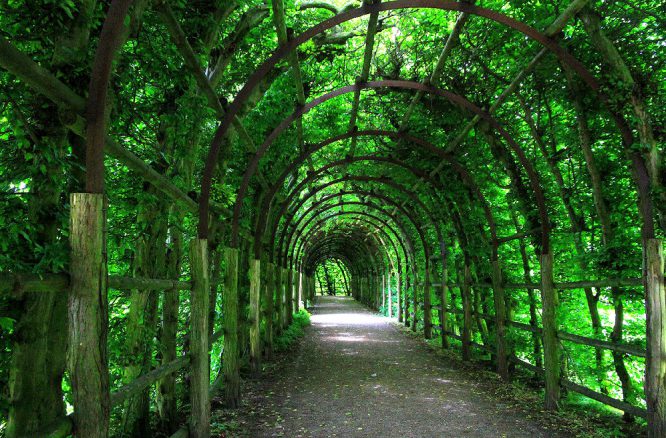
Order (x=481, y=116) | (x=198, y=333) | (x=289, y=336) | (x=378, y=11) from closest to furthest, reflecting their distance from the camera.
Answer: (x=378, y=11) < (x=198, y=333) < (x=481, y=116) < (x=289, y=336)

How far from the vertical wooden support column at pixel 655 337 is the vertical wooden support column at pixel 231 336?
13.6 ft

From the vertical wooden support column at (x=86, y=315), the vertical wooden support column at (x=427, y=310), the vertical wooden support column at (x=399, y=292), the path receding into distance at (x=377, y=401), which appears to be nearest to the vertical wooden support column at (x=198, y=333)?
the path receding into distance at (x=377, y=401)

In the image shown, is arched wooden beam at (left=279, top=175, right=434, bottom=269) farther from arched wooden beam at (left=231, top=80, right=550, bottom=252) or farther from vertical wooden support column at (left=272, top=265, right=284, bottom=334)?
arched wooden beam at (left=231, top=80, right=550, bottom=252)

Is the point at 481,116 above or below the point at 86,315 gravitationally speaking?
above

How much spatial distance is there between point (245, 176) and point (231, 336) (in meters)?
1.96

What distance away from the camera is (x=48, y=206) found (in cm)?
225

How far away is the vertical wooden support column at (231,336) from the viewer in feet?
18.5

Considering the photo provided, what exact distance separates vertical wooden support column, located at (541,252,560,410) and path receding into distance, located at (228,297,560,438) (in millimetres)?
500

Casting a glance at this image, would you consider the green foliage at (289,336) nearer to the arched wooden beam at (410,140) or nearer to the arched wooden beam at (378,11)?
the arched wooden beam at (410,140)

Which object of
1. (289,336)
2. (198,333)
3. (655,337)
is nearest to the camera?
(655,337)

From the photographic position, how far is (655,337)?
3891mm

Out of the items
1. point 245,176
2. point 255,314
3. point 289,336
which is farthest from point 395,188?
point 245,176

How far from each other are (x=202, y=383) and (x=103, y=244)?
2.52 m

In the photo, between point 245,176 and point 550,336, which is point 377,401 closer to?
point 550,336
